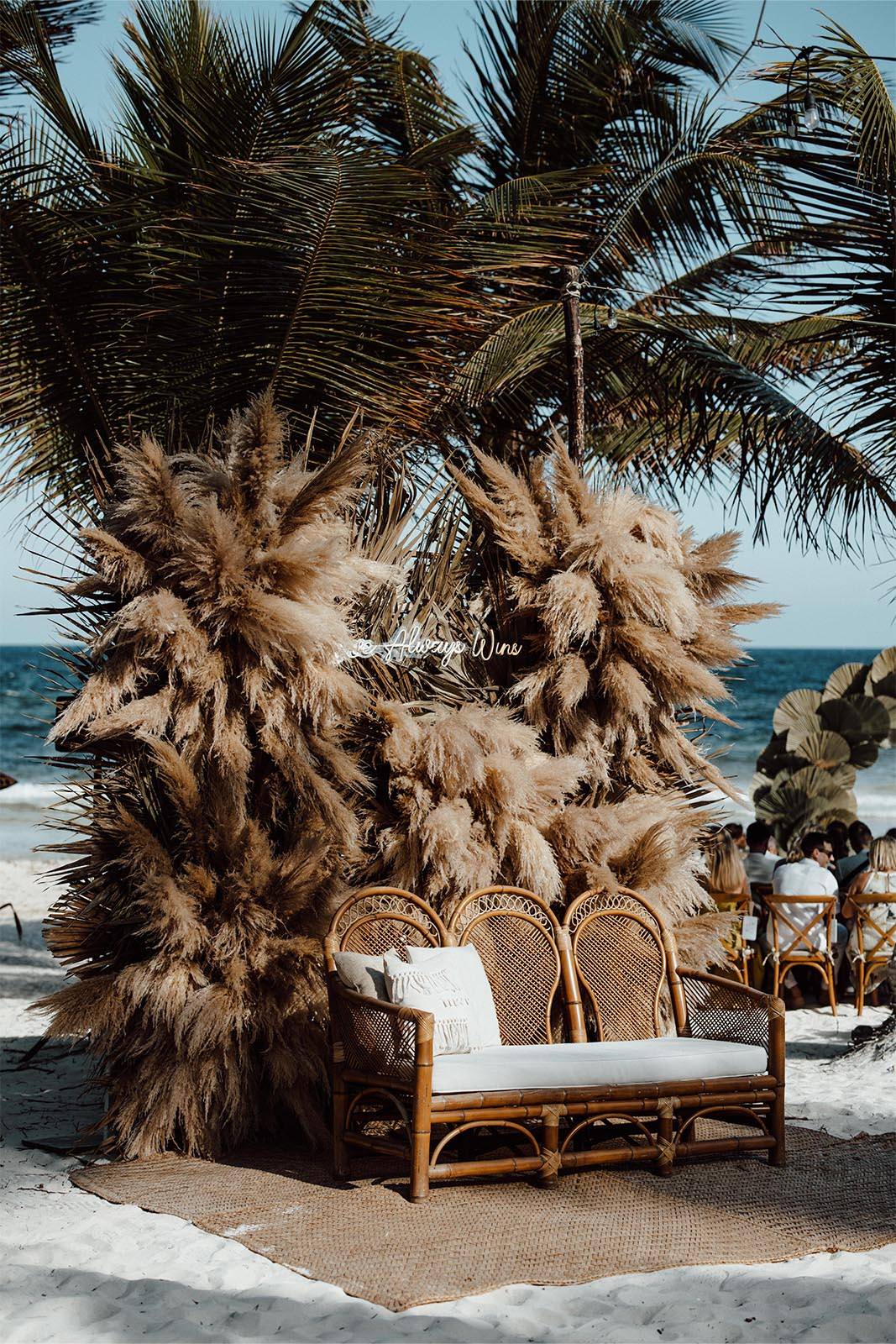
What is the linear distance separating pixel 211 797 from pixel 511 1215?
71.2 inches

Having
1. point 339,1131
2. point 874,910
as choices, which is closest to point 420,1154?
point 339,1131

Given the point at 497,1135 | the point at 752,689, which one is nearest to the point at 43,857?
the point at 497,1135

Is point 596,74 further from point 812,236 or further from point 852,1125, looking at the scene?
point 852,1125

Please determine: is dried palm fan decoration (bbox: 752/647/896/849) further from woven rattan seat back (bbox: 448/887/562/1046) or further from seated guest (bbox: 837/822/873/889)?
woven rattan seat back (bbox: 448/887/562/1046)

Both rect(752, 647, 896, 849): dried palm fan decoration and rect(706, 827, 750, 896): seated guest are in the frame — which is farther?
rect(752, 647, 896, 849): dried palm fan decoration

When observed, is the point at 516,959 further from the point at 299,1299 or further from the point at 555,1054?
the point at 299,1299

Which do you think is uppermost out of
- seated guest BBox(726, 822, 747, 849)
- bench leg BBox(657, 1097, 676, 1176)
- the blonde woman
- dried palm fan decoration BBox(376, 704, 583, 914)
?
dried palm fan decoration BBox(376, 704, 583, 914)

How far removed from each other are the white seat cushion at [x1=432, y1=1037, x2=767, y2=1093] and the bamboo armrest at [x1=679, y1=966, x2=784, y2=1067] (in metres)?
0.08

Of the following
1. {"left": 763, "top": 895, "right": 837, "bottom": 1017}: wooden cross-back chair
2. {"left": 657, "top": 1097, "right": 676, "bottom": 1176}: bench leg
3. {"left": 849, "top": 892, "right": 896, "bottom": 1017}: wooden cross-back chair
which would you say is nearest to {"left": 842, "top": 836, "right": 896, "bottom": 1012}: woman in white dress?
{"left": 849, "top": 892, "right": 896, "bottom": 1017}: wooden cross-back chair

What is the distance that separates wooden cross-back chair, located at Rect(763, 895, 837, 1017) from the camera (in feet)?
24.9

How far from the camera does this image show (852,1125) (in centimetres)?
526

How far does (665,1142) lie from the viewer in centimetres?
441

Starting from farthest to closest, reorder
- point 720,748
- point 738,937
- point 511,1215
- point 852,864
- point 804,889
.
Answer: point 852,864
point 804,889
point 738,937
point 720,748
point 511,1215

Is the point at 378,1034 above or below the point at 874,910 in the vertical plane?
below
